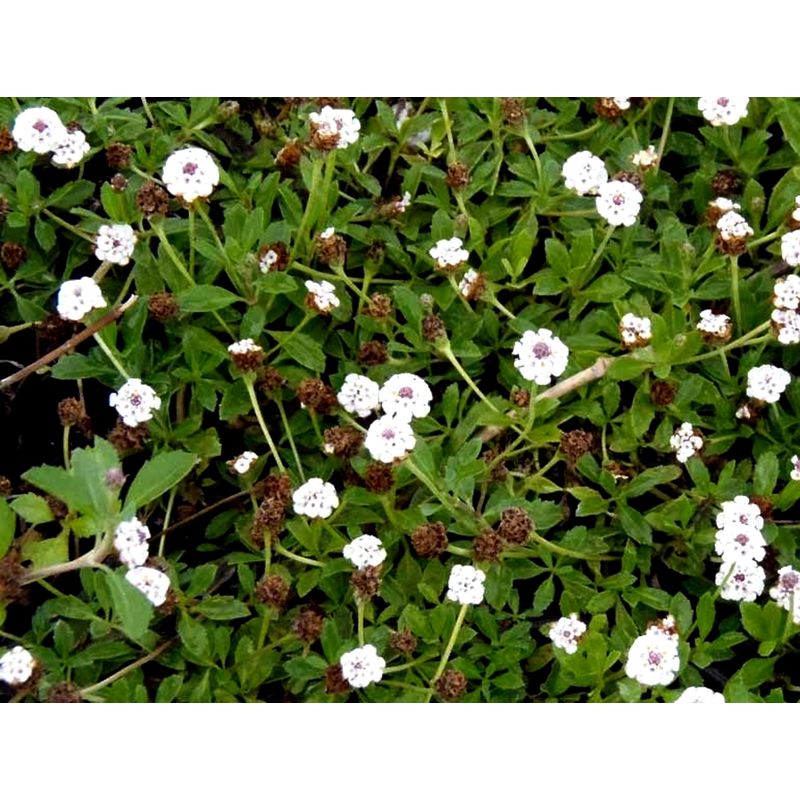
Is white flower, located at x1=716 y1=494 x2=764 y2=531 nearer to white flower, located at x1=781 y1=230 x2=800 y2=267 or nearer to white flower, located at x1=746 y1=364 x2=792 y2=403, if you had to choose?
white flower, located at x1=746 y1=364 x2=792 y2=403

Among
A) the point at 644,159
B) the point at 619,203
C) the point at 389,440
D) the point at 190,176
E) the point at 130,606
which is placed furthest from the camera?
the point at 644,159

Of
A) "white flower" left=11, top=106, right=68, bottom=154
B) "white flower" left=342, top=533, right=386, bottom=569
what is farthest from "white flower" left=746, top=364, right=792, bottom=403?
"white flower" left=11, top=106, right=68, bottom=154

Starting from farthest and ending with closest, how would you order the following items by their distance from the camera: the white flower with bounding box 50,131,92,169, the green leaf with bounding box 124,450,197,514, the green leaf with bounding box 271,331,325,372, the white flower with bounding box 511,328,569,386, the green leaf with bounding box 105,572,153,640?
the white flower with bounding box 50,131,92,169, the green leaf with bounding box 271,331,325,372, the white flower with bounding box 511,328,569,386, the green leaf with bounding box 124,450,197,514, the green leaf with bounding box 105,572,153,640

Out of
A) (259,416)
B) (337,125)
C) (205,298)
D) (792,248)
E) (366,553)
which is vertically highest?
(337,125)

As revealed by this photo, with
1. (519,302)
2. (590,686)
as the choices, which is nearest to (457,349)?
(519,302)

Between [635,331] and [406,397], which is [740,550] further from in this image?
[406,397]

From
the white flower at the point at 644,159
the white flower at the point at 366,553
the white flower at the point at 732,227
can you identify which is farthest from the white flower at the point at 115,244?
the white flower at the point at 732,227

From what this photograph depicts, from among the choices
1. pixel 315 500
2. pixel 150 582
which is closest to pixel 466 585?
pixel 315 500
